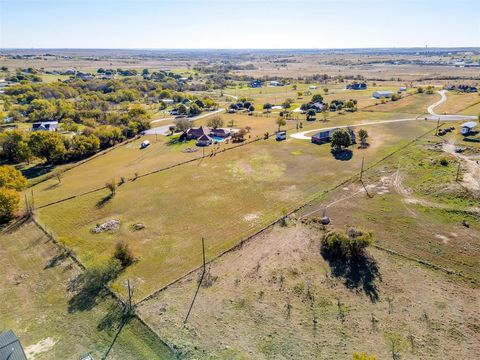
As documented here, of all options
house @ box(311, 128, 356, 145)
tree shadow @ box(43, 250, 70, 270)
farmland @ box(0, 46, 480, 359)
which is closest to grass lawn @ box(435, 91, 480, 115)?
farmland @ box(0, 46, 480, 359)

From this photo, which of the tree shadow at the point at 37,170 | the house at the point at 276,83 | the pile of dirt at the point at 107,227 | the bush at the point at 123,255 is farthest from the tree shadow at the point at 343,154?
the house at the point at 276,83

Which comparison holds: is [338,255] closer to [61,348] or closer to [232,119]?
[61,348]

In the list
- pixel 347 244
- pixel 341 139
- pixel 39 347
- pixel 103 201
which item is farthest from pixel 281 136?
pixel 39 347

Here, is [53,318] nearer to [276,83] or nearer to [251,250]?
[251,250]

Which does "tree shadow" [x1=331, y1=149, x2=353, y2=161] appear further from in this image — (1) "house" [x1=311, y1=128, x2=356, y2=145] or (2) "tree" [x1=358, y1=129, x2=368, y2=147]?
(2) "tree" [x1=358, y1=129, x2=368, y2=147]

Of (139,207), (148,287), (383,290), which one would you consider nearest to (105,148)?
(139,207)

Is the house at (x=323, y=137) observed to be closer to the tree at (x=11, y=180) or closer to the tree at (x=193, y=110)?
the tree at (x=193, y=110)
